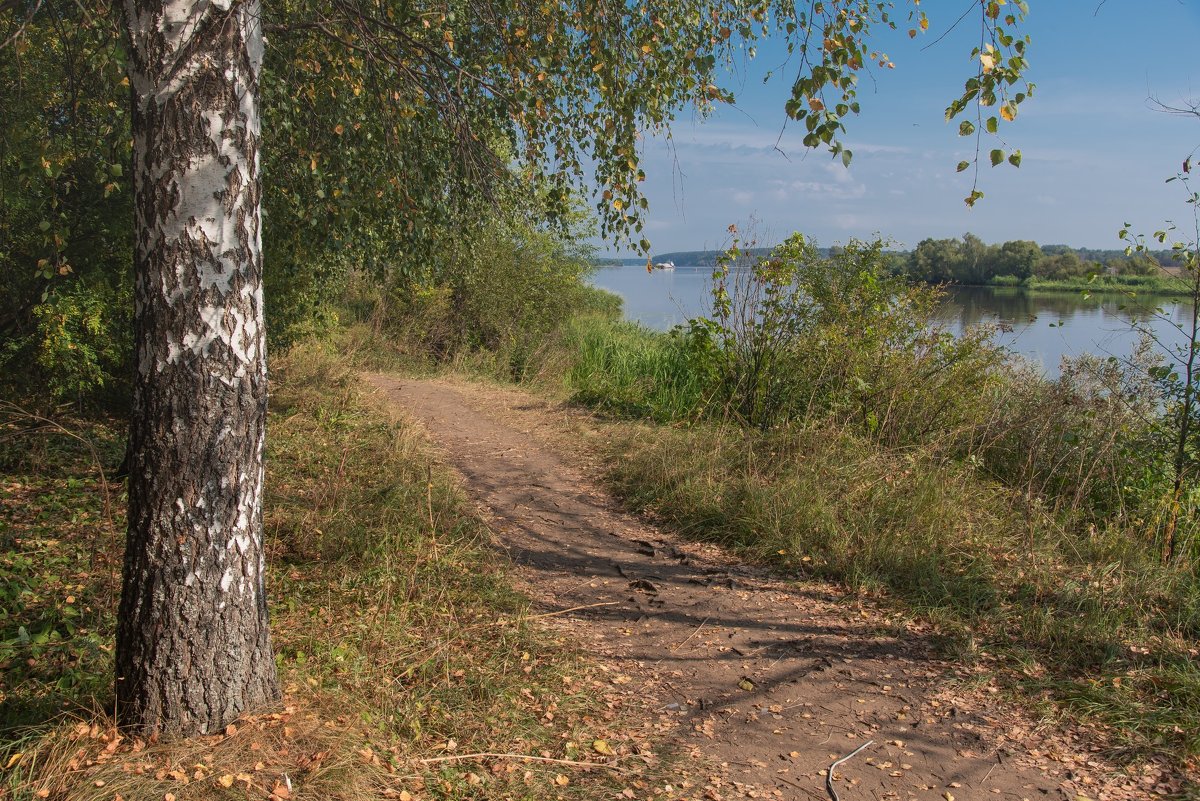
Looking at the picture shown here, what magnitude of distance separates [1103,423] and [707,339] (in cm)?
420

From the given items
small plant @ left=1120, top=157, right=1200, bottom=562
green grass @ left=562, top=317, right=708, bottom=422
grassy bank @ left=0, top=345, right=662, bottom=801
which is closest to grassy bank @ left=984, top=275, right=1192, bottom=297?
small plant @ left=1120, top=157, right=1200, bottom=562

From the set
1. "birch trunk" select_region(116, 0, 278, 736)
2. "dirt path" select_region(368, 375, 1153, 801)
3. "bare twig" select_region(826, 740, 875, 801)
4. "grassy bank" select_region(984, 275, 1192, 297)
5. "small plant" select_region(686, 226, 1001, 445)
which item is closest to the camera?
"birch trunk" select_region(116, 0, 278, 736)

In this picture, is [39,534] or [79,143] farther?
[79,143]

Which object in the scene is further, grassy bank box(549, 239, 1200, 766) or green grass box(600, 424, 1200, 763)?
grassy bank box(549, 239, 1200, 766)

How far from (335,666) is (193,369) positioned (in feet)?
5.36

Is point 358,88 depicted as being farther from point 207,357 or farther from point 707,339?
point 707,339

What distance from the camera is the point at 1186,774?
3420mm

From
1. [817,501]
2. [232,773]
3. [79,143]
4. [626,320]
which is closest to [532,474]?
[817,501]

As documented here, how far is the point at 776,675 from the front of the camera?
4.15 m

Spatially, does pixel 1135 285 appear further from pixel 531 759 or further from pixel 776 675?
pixel 531 759

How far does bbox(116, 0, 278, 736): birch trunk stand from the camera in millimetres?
2754

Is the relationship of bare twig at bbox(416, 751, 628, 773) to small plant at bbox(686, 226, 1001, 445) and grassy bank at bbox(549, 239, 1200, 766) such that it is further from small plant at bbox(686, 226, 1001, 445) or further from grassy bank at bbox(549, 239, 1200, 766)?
small plant at bbox(686, 226, 1001, 445)

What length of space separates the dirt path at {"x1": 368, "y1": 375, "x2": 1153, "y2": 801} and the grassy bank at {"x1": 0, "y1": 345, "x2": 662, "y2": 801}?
420mm

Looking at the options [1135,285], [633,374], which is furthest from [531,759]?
[633,374]
